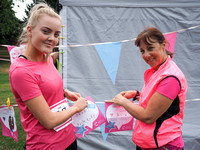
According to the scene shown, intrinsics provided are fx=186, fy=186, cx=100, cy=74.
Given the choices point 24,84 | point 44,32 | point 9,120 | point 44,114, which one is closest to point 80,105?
point 44,114

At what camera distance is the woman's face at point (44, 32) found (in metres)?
1.08

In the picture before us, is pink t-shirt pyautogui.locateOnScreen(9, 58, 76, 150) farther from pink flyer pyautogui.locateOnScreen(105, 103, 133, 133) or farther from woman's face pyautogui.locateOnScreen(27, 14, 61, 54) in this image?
pink flyer pyautogui.locateOnScreen(105, 103, 133, 133)

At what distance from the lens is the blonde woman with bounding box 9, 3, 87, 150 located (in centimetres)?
103

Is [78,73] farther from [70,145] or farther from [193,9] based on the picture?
[193,9]

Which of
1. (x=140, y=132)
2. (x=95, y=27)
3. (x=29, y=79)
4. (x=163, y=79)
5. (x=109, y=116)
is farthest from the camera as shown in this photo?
(x=95, y=27)

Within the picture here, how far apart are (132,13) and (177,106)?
5.96 ft

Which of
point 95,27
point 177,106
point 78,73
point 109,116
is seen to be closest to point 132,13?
point 95,27

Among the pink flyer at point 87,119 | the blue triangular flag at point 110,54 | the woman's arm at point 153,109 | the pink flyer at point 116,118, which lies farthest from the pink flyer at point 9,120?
the woman's arm at point 153,109

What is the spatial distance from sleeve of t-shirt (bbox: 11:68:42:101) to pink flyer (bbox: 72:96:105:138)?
0.57 metres

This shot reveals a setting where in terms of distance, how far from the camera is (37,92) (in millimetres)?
1039

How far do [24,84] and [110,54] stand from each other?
4.55ft

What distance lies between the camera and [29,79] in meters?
1.02

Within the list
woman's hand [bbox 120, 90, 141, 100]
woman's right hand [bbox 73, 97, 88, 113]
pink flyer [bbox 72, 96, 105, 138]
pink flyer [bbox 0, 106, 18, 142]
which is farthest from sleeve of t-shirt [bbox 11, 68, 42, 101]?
pink flyer [bbox 0, 106, 18, 142]

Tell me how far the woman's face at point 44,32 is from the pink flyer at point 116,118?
0.80 meters
